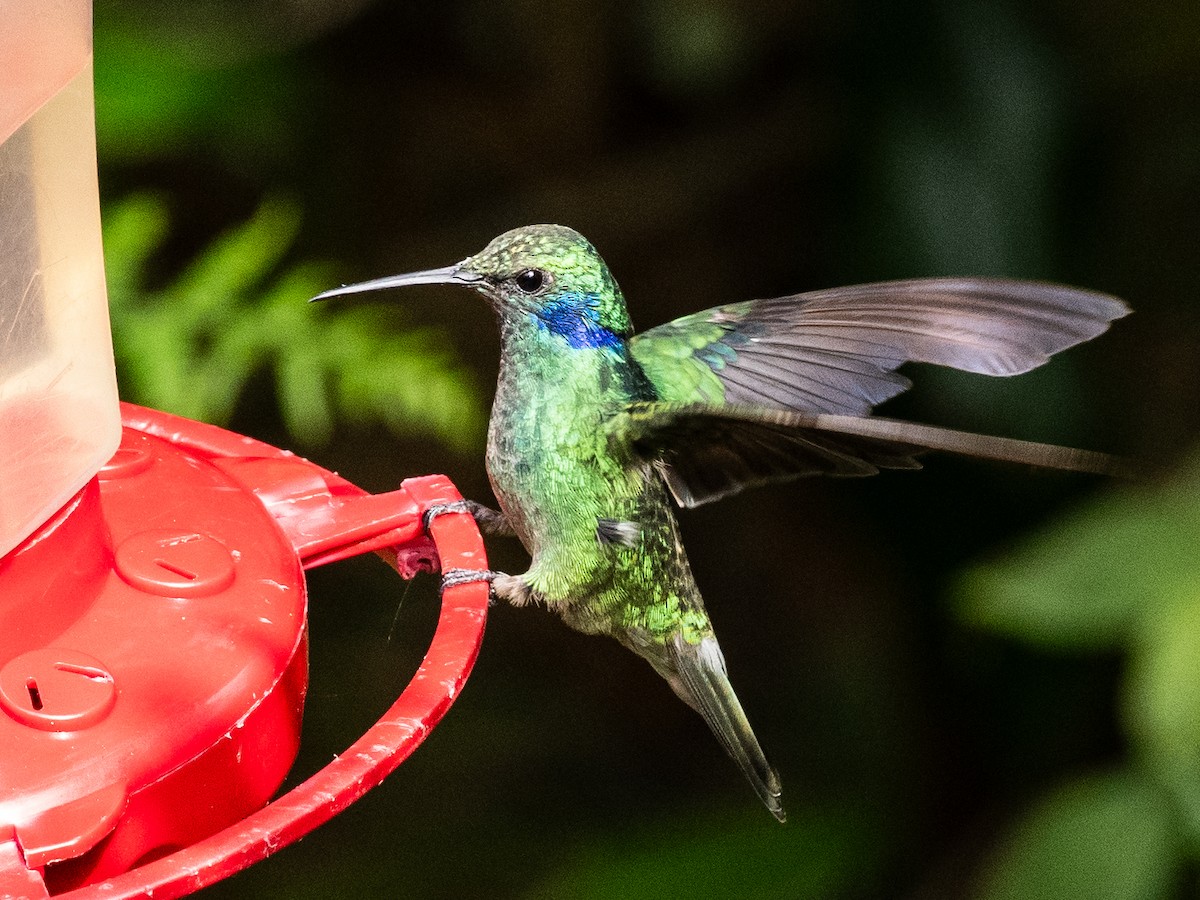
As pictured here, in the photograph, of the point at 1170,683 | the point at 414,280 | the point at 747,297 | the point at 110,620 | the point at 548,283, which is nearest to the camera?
the point at 110,620

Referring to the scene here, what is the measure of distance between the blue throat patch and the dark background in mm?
1125

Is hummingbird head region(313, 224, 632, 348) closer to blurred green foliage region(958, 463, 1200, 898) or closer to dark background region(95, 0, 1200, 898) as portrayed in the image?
dark background region(95, 0, 1200, 898)

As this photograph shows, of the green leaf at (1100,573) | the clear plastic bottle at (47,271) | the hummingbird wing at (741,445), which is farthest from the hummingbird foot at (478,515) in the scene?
the green leaf at (1100,573)

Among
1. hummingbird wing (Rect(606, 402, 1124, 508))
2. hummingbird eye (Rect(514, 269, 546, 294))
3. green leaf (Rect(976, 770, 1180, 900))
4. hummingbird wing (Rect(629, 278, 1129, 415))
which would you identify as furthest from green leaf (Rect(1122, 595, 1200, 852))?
hummingbird eye (Rect(514, 269, 546, 294))

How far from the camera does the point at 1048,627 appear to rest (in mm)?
3500

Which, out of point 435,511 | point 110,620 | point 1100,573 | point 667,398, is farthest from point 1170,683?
point 110,620

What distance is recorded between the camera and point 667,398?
2.53 metres

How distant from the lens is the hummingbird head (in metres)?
2.29

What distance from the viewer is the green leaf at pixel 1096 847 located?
3570 mm

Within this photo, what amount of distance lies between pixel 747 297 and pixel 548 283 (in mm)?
2919

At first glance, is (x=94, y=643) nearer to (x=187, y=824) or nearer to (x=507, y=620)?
A: (x=187, y=824)

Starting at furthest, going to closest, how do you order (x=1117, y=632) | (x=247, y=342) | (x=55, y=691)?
(x=1117, y=632) < (x=247, y=342) < (x=55, y=691)

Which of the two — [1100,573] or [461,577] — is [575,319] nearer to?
[461,577]

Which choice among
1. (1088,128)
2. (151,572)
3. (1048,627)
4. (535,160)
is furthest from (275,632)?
(535,160)
